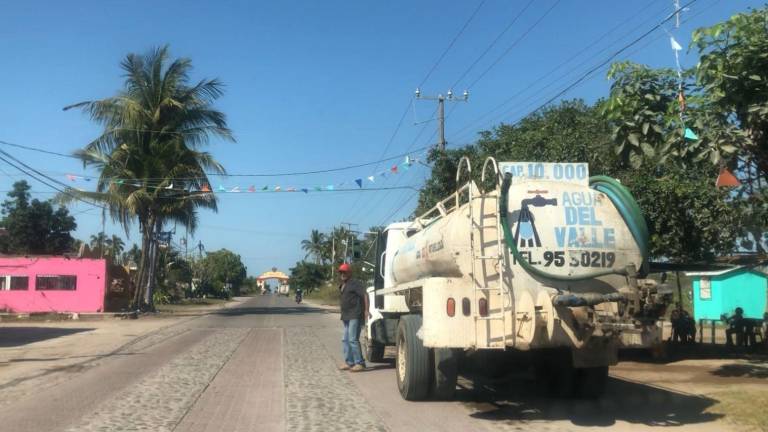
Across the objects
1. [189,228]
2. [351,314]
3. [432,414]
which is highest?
[189,228]

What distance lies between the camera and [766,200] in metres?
10.7

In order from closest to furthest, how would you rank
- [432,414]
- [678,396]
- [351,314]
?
1. [432,414]
2. [678,396]
3. [351,314]

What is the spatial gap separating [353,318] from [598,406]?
4702mm

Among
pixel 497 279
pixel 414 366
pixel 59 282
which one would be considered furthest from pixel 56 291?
pixel 497 279

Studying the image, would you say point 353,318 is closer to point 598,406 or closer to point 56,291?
point 598,406

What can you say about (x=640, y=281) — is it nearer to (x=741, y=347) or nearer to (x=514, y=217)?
(x=514, y=217)

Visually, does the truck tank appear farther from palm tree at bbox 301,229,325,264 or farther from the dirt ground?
palm tree at bbox 301,229,325,264

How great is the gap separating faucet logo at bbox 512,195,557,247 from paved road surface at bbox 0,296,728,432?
2.00 m

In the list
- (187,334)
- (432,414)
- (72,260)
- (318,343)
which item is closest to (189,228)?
(72,260)

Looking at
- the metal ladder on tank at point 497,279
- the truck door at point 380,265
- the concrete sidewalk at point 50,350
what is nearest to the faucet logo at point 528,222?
the metal ladder on tank at point 497,279

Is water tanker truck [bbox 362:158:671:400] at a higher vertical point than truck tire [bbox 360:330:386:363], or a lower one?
higher

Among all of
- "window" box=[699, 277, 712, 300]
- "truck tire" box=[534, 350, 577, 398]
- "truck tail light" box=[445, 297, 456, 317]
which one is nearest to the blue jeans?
"truck tire" box=[534, 350, 577, 398]

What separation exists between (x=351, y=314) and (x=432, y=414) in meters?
4.12

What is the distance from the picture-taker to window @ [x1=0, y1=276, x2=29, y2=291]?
3203cm
